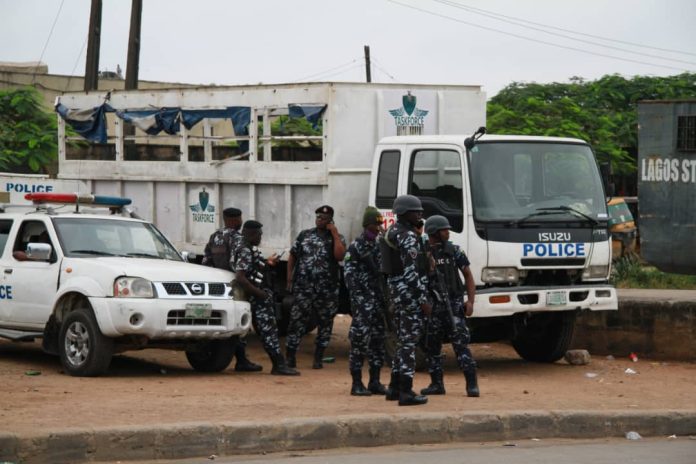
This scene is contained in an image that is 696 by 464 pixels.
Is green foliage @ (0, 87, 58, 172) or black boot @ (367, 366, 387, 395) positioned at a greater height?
green foliage @ (0, 87, 58, 172)

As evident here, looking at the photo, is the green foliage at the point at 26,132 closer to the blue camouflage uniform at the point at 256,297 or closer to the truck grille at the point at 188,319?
the blue camouflage uniform at the point at 256,297

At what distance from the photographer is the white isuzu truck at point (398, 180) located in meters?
13.0

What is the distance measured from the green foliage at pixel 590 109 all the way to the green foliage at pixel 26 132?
12.7 meters

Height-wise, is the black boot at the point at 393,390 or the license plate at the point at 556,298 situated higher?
the license plate at the point at 556,298

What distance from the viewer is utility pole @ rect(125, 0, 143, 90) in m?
29.6

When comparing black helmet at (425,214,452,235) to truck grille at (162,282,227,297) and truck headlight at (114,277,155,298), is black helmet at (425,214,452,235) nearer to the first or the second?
truck grille at (162,282,227,297)

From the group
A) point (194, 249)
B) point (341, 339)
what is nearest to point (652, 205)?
point (341, 339)

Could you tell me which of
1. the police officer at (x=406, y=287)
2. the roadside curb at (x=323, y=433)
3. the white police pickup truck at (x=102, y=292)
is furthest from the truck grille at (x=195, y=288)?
the roadside curb at (x=323, y=433)

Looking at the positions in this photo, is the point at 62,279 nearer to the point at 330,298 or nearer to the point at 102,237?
the point at 102,237

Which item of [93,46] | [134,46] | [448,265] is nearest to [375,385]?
[448,265]

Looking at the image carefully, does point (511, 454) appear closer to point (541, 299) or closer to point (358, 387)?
point (358, 387)

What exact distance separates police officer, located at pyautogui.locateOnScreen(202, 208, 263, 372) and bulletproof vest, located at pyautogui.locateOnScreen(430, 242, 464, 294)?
269cm

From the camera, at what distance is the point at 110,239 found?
13.3 metres

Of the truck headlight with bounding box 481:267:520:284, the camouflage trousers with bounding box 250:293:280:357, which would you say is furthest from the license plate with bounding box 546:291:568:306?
the camouflage trousers with bounding box 250:293:280:357
